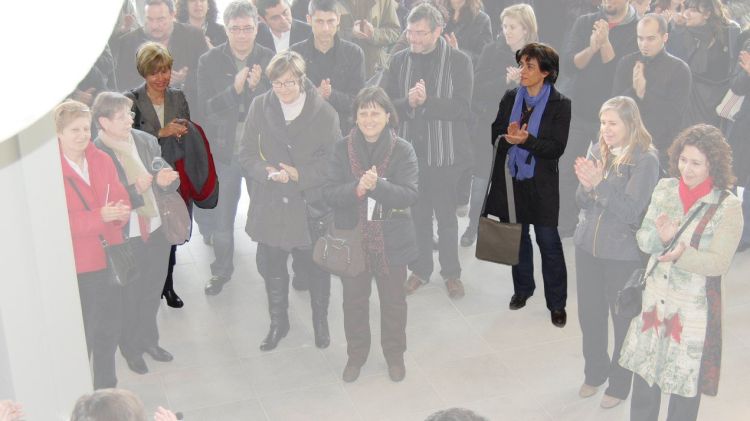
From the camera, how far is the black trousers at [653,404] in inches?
180

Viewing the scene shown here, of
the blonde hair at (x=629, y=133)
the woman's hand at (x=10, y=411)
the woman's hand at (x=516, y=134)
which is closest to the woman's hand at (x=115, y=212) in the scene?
the woman's hand at (x=10, y=411)

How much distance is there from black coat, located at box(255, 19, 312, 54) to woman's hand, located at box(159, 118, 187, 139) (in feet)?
2.37

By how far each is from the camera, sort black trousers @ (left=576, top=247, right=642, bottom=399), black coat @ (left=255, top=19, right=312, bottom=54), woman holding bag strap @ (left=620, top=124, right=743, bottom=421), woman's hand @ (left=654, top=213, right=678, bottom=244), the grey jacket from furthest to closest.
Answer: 1. black coat @ (left=255, top=19, right=312, bottom=54)
2. black trousers @ (left=576, top=247, right=642, bottom=399)
3. the grey jacket
4. woman's hand @ (left=654, top=213, right=678, bottom=244)
5. woman holding bag strap @ (left=620, top=124, right=743, bottom=421)

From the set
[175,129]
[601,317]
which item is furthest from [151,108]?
[601,317]

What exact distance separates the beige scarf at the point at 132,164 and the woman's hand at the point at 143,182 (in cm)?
1

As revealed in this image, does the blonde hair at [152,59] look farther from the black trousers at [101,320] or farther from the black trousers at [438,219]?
the black trousers at [438,219]

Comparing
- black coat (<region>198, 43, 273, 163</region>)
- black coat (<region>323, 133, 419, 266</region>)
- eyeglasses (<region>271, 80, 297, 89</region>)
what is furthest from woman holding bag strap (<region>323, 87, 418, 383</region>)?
black coat (<region>198, 43, 273, 163</region>)

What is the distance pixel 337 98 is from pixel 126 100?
116 cm

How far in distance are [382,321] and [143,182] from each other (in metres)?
1.44

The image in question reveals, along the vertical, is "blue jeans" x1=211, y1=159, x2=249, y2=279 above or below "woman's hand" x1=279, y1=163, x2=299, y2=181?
below

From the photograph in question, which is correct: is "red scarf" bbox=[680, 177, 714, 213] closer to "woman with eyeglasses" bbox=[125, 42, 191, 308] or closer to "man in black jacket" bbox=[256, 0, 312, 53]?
"man in black jacket" bbox=[256, 0, 312, 53]

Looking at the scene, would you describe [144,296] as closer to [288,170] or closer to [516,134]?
[288,170]

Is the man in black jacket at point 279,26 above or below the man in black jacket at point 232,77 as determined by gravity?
above

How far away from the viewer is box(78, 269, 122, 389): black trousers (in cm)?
477
